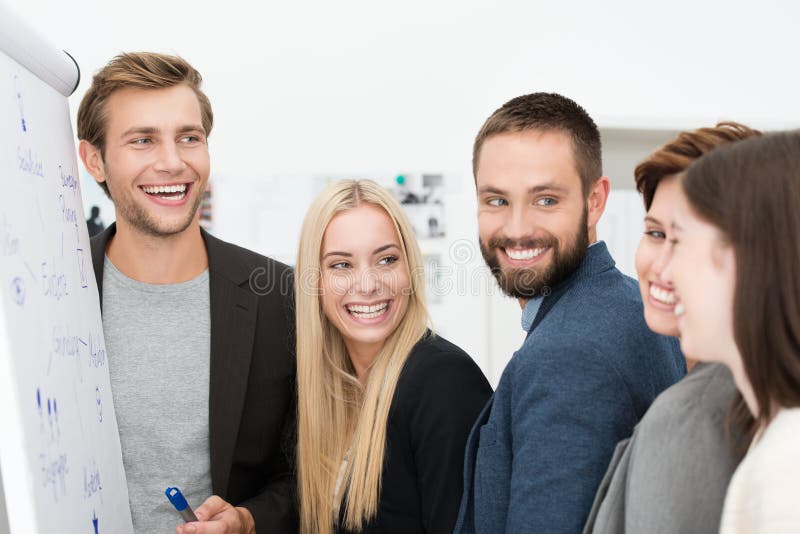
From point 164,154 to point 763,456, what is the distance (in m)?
1.45

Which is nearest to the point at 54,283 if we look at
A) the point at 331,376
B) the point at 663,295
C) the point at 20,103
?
the point at 20,103

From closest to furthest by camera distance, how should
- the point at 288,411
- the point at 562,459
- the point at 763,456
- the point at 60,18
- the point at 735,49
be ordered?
the point at 763,456 < the point at 562,459 < the point at 288,411 < the point at 60,18 < the point at 735,49

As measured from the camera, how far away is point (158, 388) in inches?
65.6

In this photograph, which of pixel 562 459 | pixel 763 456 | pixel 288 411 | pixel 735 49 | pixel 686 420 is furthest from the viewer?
pixel 735 49

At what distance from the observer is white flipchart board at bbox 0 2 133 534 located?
963 millimetres

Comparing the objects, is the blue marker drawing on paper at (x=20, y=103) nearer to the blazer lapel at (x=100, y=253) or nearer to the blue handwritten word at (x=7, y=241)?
the blue handwritten word at (x=7, y=241)

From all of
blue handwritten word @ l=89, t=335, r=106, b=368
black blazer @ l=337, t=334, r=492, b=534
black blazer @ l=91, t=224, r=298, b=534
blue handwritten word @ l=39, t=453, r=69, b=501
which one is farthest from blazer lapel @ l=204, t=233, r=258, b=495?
blue handwritten word @ l=39, t=453, r=69, b=501

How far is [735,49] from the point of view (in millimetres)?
3221

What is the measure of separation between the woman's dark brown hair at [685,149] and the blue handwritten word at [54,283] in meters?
1.05

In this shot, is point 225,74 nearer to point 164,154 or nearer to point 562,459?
point 164,154

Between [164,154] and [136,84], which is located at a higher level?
[136,84]

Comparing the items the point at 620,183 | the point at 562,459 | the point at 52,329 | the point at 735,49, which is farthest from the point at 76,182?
the point at 735,49

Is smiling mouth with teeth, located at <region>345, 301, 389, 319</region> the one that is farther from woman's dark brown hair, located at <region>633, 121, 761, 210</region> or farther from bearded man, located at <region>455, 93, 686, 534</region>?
woman's dark brown hair, located at <region>633, 121, 761, 210</region>

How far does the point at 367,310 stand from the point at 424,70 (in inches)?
63.4
